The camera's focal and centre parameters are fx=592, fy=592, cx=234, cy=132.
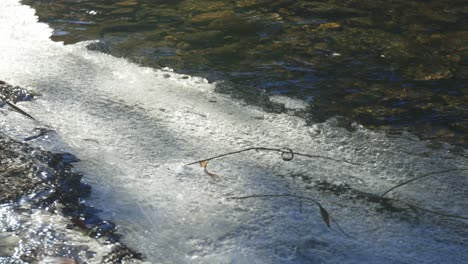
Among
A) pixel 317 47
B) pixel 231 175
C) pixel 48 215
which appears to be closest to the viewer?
pixel 48 215

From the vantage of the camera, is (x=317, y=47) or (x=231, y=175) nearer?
(x=231, y=175)

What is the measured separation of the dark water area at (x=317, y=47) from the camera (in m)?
2.54

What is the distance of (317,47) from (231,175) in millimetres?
1535

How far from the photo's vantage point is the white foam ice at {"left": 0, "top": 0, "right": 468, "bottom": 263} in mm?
1578

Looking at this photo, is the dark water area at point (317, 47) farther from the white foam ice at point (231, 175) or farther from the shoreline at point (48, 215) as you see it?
the shoreline at point (48, 215)

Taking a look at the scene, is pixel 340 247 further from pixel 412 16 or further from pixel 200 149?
pixel 412 16

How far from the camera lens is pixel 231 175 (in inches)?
76.7

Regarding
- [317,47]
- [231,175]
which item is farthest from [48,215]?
[317,47]

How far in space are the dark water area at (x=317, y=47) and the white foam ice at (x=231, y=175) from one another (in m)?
0.23

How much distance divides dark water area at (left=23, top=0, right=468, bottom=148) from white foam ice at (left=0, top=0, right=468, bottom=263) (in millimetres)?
227

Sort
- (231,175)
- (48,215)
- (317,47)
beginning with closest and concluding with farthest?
(48,215) → (231,175) → (317,47)

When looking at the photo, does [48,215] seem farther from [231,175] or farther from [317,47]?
[317,47]

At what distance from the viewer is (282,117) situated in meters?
2.39

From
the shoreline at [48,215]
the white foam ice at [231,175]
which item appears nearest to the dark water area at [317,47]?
the white foam ice at [231,175]
